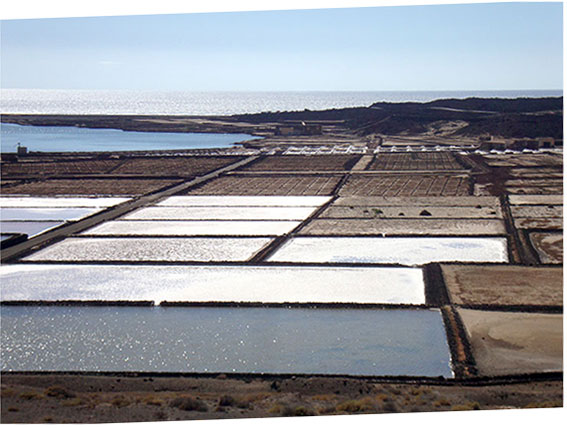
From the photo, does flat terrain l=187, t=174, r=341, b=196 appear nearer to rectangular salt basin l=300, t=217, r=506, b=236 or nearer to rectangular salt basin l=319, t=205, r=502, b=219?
rectangular salt basin l=319, t=205, r=502, b=219

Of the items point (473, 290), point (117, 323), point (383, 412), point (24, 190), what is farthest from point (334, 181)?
point (383, 412)

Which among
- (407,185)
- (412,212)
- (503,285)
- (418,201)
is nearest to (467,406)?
(503,285)

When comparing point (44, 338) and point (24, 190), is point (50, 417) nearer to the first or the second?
point (44, 338)

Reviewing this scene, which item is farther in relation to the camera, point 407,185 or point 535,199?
point 407,185

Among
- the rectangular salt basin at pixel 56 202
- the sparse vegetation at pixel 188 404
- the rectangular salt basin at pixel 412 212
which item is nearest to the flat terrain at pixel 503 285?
the sparse vegetation at pixel 188 404

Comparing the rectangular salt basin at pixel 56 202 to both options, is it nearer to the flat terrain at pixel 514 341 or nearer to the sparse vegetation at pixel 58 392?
the flat terrain at pixel 514 341

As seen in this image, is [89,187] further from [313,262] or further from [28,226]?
[313,262]
